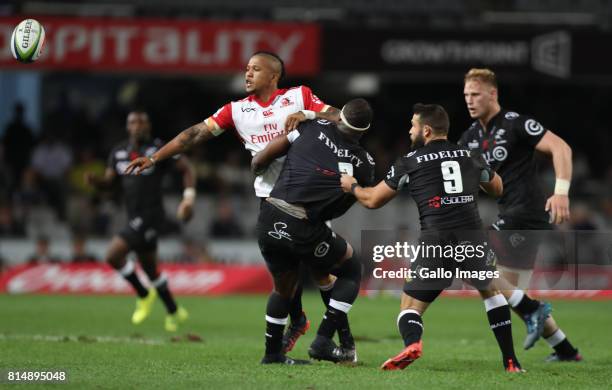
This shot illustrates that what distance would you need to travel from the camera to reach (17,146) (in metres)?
23.4

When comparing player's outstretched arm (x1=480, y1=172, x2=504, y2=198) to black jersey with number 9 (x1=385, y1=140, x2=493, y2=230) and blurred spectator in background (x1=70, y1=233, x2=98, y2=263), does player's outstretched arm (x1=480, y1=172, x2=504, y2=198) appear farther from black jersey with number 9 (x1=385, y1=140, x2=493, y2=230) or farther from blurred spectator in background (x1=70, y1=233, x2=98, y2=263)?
blurred spectator in background (x1=70, y1=233, x2=98, y2=263)

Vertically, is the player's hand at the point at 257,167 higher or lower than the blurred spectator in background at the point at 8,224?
lower

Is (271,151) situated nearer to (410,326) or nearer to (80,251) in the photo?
(410,326)

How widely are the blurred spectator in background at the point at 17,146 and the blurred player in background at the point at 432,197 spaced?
1614 cm

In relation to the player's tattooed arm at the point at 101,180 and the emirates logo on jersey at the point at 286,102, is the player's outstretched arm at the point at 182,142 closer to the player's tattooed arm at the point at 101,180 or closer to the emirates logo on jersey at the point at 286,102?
the emirates logo on jersey at the point at 286,102

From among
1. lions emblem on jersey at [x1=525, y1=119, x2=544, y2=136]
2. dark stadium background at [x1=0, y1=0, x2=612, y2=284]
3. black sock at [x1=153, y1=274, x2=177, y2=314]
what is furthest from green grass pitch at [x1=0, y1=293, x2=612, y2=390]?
dark stadium background at [x1=0, y1=0, x2=612, y2=284]

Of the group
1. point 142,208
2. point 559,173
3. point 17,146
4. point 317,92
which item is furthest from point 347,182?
point 317,92

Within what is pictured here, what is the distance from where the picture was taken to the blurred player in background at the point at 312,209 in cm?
887

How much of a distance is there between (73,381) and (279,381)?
1.48 meters

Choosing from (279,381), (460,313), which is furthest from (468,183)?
(460,313)

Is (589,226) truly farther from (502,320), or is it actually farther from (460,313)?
(502,320)

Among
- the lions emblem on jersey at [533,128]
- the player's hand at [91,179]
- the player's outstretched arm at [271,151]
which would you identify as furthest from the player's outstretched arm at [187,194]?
the lions emblem on jersey at [533,128]

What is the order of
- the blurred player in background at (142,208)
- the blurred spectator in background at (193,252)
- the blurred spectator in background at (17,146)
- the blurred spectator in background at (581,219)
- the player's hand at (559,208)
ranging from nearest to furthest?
the player's hand at (559,208) < the blurred player in background at (142,208) < the blurred spectator in background at (581,219) < the blurred spectator in background at (193,252) < the blurred spectator in background at (17,146)

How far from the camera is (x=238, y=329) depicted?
1412 cm
